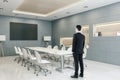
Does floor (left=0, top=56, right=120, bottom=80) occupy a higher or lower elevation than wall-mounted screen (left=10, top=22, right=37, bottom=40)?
lower

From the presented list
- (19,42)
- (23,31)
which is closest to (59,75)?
(19,42)

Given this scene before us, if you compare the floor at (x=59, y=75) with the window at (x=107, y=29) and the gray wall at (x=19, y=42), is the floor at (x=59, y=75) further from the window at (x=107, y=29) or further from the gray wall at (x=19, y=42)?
the gray wall at (x=19, y=42)

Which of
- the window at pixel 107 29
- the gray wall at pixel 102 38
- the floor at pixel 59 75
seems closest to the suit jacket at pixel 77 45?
the floor at pixel 59 75

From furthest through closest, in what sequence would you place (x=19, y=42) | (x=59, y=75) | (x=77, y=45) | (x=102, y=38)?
(x=19, y=42), (x=102, y=38), (x=59, y=75), (x=77, y=45)

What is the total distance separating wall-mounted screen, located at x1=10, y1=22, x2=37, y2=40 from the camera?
9.11 meters

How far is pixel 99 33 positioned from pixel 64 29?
336 cm

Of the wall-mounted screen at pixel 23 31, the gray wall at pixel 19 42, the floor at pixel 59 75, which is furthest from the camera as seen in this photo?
the wall-mounted screen at pixel 23 31

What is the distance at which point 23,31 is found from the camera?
9.49 meters

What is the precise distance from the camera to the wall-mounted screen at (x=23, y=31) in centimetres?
911

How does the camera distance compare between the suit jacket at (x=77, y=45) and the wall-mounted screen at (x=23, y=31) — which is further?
the wall-mounted screen at (x=23, y=31)

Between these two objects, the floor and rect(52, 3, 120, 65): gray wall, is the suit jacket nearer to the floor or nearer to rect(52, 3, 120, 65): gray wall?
the floor

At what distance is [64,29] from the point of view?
9.57 meters

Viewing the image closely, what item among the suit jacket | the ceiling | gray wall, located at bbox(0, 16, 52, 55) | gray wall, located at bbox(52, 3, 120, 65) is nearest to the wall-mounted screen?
gray wall, located at bbox(0, 16, 52, 55)

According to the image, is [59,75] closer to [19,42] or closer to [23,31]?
[19,42]
